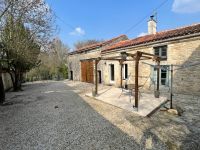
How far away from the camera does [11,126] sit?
5.56 meters

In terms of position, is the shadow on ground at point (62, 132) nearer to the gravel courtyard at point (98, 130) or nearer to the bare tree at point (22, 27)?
the gravel courtyard at point (98, 130)

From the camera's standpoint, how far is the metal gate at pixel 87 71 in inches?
768

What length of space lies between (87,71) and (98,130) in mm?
15718

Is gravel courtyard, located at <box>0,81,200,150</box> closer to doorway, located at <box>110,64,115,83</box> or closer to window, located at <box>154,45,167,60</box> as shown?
window, located at <box>154,45,167,60</box>

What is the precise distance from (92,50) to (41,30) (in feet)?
27.9

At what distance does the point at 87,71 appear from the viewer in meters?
20.5

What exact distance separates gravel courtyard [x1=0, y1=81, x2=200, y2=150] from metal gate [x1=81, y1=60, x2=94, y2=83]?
12530mm

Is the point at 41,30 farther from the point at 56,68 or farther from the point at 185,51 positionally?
the point at 56,68

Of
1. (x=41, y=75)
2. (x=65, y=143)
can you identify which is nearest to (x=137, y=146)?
(x=65, y=143)

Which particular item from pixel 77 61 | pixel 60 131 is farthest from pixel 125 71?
pixel 60 131

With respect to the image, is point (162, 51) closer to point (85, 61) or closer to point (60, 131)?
point (60, 131)

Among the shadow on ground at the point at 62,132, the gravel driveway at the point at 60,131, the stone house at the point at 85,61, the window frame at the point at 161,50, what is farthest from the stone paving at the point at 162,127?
the stone house at the point at 85,61

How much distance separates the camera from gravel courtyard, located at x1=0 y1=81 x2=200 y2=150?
4113 millimetres

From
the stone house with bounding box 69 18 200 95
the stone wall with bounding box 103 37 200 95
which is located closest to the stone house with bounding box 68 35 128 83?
the stone house with bounding box 69 18 200 95
